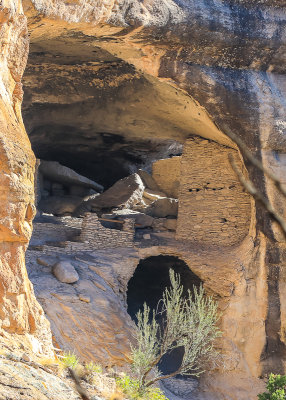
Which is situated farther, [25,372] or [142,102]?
[142,102]

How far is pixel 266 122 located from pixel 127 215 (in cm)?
379

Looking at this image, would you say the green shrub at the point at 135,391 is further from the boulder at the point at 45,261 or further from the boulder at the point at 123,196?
the boulder at the point at 123,196

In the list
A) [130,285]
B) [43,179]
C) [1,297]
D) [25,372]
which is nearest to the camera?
[25,372]

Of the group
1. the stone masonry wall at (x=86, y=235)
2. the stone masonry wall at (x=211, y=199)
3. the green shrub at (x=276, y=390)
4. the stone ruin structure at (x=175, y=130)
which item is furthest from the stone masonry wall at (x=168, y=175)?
the green shrub at (x=276, y=390)

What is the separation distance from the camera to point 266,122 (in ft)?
35.2

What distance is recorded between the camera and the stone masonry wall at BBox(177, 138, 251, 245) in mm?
11805

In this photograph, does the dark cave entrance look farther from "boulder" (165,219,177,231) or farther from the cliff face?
the cliff face

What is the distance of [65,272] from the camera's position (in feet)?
33.4

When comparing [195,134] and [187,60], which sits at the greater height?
[187,60]

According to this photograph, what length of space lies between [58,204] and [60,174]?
0.83 meters

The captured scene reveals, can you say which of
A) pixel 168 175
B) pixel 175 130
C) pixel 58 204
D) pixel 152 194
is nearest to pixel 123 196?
pixel 152 194

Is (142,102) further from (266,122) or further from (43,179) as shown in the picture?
(43,179)

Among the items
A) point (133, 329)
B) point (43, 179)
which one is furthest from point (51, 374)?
point (43, 179)

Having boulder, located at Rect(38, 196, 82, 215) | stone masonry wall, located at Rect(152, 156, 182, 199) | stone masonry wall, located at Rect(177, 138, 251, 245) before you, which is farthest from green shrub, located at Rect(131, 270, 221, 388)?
stone masonry wall, located at Rect(152, 156, 182, 199)
